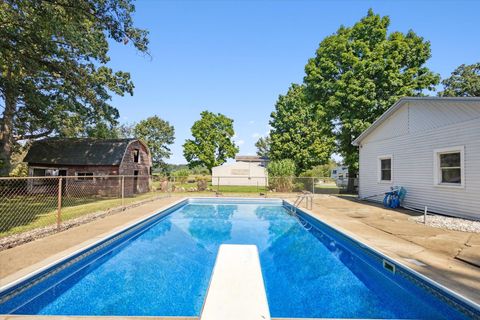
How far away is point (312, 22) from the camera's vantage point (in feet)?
42.2

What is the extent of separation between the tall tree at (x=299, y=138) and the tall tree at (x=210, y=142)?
10651mm

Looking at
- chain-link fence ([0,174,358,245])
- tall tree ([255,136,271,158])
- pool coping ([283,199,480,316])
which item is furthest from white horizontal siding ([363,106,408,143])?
tall tree ([255,136,271,158])

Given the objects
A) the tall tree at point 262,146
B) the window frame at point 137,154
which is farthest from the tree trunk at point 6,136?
the tall tree at point 262,146

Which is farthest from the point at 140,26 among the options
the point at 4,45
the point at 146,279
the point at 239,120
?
the point at 239,120

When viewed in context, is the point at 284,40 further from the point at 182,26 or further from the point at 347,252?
the point at 347,252

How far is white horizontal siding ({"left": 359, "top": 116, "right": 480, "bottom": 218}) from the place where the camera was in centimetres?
768

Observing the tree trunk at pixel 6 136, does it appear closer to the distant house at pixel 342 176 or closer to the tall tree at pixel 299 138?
the tall tree at pixel 299 138

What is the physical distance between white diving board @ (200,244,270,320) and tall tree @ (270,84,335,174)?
22.1 meters

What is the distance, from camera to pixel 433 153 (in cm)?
913

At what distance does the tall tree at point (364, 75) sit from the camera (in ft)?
55.4

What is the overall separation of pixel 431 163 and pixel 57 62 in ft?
55.1

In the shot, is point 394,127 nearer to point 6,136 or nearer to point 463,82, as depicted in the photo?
point 6,136

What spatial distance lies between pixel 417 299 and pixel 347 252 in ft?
7.53

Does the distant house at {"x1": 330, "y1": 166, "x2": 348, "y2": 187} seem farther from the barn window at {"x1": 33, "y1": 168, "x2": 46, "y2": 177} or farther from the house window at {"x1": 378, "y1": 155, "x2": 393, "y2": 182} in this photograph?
the barn window at {"x1": 33, "y1": 168, "x2": 46, "y2": 177}
